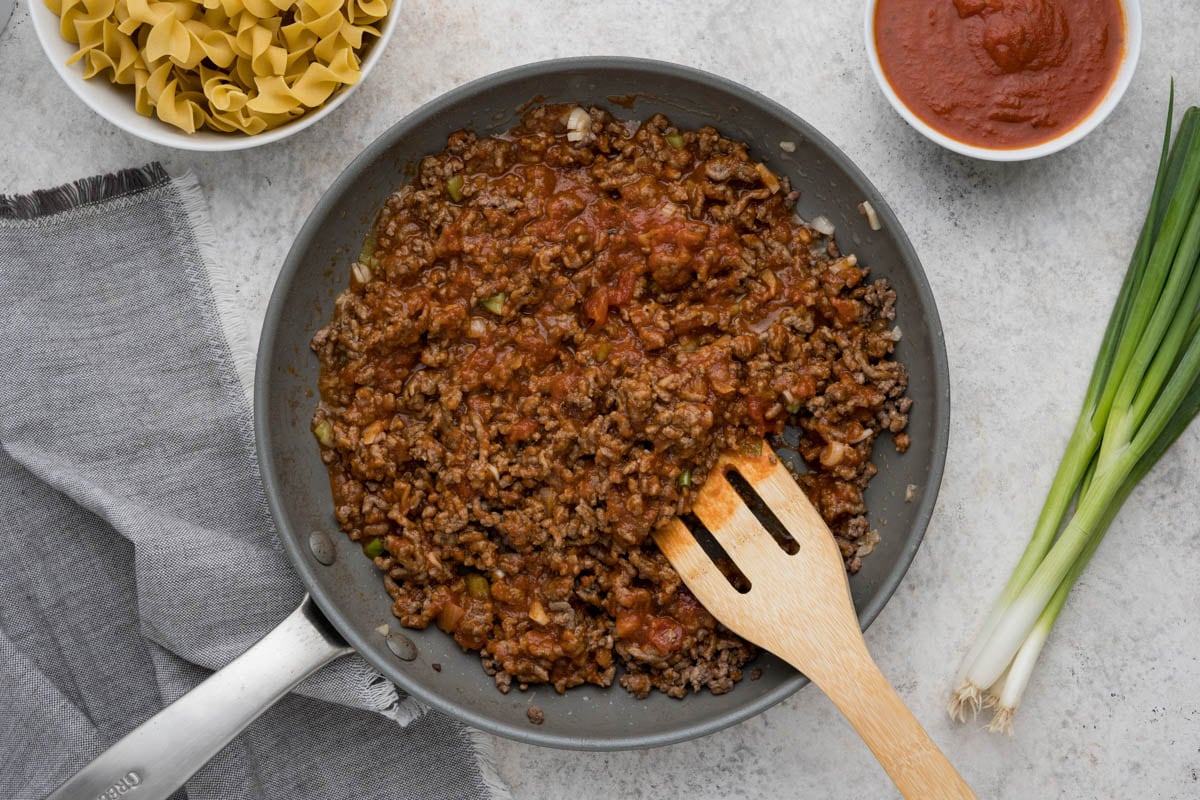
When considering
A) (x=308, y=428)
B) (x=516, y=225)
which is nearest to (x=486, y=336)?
(x=516, y=225)

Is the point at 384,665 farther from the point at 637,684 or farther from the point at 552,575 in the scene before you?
the point at 637,684

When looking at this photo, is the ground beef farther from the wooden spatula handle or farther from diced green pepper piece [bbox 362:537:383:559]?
the wooden spatula handle

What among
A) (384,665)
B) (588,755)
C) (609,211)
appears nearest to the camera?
(384,665)

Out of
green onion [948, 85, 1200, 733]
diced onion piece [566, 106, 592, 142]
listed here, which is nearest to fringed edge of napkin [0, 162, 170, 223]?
diced onion piece [566, 106, 592, 142]

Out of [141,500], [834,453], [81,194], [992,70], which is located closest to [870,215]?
[992,70]

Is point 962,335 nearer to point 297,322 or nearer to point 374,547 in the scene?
point 374,547

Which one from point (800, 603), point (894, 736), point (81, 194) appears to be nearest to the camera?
point (894, 736)

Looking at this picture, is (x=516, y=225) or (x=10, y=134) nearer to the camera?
(x=516, y=225)

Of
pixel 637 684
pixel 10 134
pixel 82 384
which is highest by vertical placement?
pixel 10 134

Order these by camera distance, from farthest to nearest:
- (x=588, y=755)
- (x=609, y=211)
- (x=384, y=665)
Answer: (x=588, y=755) → (x=609, y=211) → (x=384, y=665)
